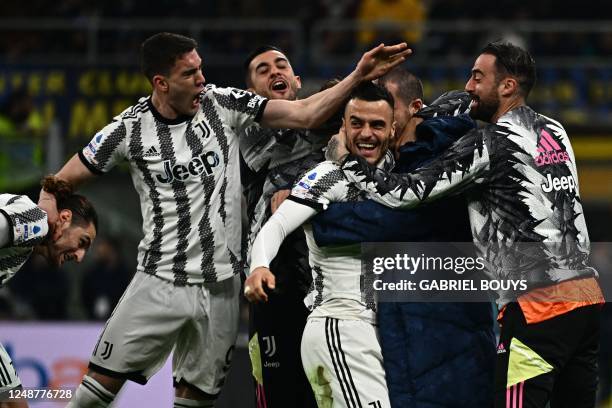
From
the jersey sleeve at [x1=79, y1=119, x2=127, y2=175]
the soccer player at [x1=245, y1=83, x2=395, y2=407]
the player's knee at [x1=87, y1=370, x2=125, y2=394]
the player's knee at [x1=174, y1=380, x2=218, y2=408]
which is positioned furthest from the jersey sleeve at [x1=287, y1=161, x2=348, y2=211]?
the player's knee at [x1=87, y1=370, x2=125, y2=394]

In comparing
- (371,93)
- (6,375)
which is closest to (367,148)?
(371,93)

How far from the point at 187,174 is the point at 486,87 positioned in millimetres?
1607

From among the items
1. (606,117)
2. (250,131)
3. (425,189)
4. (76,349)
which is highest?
(606,117)

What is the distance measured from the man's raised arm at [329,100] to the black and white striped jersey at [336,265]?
1.55 feet

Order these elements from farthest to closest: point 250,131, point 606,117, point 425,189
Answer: point 606,117, point 250,131, point 425,189

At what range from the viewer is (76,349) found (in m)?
9.30

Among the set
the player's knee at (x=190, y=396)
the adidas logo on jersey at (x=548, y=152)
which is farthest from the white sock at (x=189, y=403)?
the adidas logo on jersey at (x=548, y=152)

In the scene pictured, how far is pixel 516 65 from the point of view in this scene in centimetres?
580

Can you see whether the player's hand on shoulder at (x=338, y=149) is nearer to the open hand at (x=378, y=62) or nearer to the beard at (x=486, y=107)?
the open hand at (x=378, y=62)

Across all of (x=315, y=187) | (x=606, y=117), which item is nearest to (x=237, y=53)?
(x=606, y=117)

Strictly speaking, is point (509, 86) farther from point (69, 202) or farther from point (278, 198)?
point (69, 202)

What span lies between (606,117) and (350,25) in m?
2.91

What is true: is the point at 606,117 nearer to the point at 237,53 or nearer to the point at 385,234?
the point at 237,53

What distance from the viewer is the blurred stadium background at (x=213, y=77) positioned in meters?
12.1
